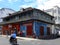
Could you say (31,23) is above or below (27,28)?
above

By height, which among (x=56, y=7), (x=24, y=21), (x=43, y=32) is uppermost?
(x=56, y=7)

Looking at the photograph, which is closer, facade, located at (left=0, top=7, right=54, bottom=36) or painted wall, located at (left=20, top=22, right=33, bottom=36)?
facade, located at (left=0, top=7, right=54, bottom=36)

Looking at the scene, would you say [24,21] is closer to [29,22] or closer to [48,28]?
[29,22]

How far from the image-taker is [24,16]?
4634 centimetres

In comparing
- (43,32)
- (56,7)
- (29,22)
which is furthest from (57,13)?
(29,22)

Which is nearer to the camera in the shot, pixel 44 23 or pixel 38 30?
pixel 38 30

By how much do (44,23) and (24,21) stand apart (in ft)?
20.0

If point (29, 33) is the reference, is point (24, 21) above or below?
above

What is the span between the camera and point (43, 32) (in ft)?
155

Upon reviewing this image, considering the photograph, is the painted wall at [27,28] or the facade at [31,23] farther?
the painted wall at [27,28]

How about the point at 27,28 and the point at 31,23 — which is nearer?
the point at 31,23

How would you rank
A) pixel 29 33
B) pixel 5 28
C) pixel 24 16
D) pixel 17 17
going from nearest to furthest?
1. pixel 29 33
2. pixel 24 16
3. pixel 17 17
4. pixel 5 28

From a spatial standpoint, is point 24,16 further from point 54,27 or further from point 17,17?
point 54,27

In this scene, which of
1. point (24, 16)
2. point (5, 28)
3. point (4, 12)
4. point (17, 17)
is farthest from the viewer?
point (4, 12)
